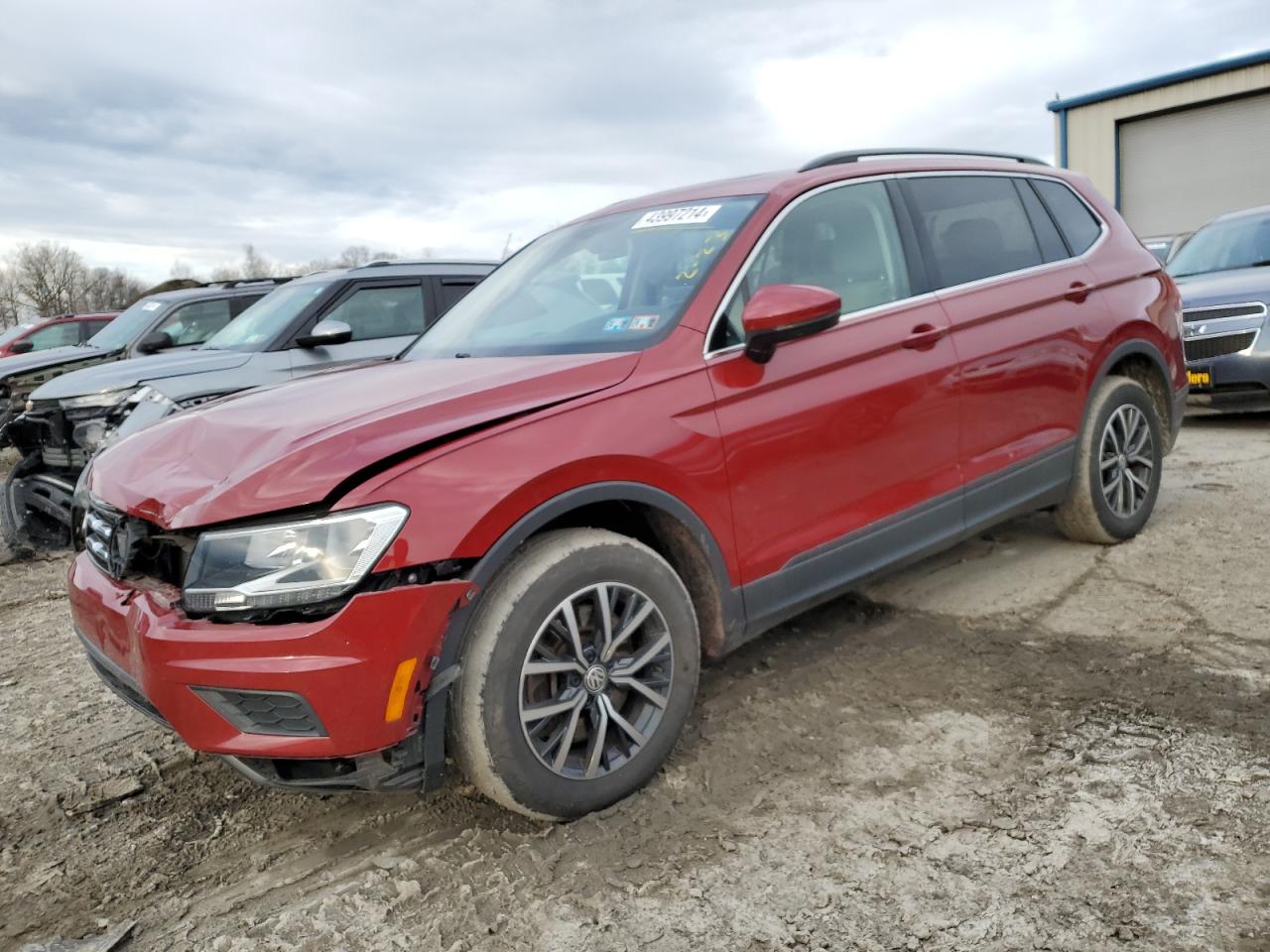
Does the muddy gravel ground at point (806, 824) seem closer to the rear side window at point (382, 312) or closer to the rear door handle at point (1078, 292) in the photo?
the rear door handle at point (1078, 292)

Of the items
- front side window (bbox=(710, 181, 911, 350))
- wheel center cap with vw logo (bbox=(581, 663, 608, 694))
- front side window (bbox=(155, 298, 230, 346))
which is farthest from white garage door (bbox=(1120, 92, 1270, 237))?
wheel center cap with vw logo (bbox=(581, 663, 608, 694))

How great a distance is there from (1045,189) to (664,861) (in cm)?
350

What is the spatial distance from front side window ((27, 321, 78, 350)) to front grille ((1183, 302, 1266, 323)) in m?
14.8

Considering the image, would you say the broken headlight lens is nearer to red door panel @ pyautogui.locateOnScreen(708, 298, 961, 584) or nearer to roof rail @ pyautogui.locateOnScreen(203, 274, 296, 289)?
red door panel @ pyautogui.locateOnScreen(708, 298, 961, 584)

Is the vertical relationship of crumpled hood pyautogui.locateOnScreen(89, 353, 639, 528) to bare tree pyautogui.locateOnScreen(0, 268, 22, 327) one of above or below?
below

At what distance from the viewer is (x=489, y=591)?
2391mm

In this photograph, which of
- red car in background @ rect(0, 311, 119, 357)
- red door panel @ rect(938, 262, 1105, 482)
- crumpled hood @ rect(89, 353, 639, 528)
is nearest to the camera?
crumpled hood @ rect(89, 353, 639, 528)

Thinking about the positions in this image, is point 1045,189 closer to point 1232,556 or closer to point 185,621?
point 1232,556

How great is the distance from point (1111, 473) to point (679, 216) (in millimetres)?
2402

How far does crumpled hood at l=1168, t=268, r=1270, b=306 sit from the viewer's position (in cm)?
724

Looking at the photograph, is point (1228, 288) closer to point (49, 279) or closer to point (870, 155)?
point (870, 155)

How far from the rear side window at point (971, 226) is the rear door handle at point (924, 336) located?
23cm

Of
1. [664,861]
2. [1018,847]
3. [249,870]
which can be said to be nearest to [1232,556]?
[1018,847]

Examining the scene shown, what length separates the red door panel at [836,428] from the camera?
2.90m
